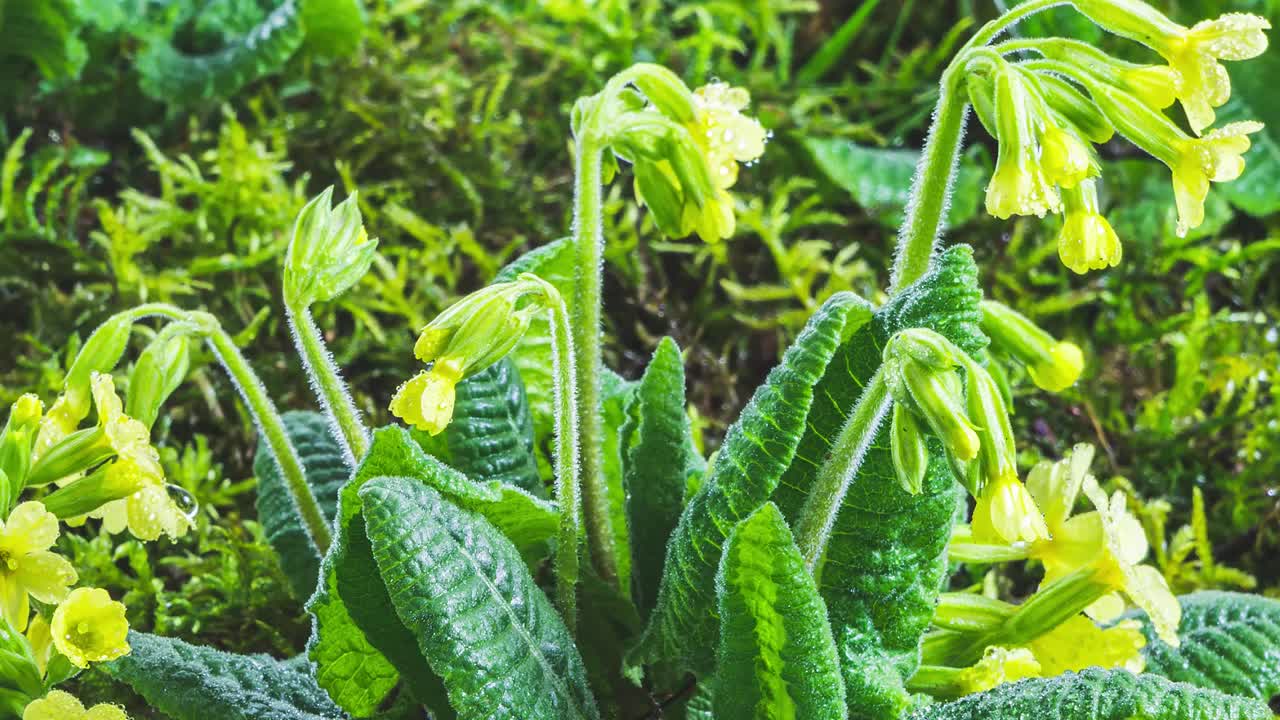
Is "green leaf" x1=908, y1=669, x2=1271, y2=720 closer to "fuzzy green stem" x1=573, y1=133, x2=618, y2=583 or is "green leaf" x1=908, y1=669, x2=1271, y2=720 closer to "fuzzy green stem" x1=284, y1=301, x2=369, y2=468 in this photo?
"fuzzy green stem" x1=573, y1=133, x2=618, y2=583

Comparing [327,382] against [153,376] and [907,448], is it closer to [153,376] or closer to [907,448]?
[153,376]

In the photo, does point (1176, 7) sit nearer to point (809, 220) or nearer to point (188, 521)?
point (809, 220)

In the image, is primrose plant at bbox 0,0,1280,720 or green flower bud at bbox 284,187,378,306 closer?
primrose plant at bbox 0,0,1280,720

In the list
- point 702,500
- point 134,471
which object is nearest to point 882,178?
point 702,500

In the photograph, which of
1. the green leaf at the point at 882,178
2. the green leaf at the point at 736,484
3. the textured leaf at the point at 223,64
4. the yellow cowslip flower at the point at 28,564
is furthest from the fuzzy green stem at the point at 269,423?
the green leaf at the point at 882,178

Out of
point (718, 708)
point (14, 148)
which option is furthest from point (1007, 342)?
point (14, 148)

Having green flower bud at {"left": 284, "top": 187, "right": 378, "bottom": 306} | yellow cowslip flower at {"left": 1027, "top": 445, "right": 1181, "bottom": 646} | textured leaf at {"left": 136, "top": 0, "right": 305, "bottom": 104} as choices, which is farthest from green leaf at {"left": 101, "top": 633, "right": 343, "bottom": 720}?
textured leaf at {"left": 136, "top": 0, "right": 305, "bottom": 104}

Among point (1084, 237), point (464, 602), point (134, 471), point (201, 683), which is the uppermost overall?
point (1084, 237)
